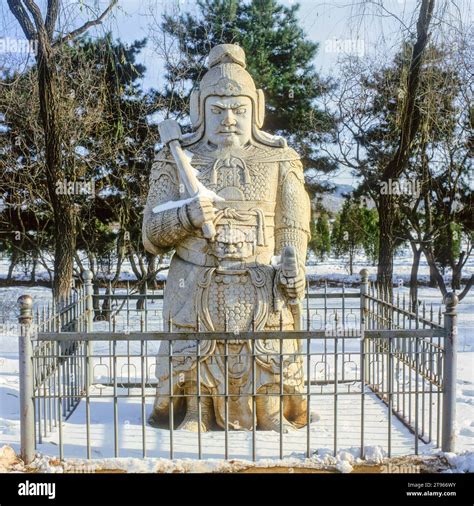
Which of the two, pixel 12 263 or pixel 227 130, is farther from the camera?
pixel 12 263

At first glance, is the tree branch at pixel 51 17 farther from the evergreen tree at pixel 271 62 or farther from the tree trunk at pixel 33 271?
the tree trunk at pixel 33 271

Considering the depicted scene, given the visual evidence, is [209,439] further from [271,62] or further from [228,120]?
[271,62]

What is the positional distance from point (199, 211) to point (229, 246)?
372 mm

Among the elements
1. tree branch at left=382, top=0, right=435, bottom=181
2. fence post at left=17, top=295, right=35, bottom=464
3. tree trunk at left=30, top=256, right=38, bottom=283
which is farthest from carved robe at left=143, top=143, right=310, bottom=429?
tree trunk at left=30, top=256, right=38, bottom=283

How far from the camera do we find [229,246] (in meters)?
4.39

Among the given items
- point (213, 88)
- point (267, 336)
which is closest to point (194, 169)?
point (213, 88)

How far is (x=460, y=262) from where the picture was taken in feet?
32.4

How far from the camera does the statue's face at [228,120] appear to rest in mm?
4488

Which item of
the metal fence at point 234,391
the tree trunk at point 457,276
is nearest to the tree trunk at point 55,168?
the metal fence at point 234,391

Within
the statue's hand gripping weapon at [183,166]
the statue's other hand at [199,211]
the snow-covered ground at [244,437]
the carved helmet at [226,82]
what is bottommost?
the snow-covered ground at [244,437]

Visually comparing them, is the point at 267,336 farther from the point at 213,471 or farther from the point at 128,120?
the point at 128,120

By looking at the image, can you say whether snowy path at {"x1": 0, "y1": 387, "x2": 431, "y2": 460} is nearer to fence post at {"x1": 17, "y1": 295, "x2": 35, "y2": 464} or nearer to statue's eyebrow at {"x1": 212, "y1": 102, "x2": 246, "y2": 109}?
fence post at {"x1": 17, "y1": 295, "x2": 35, "y2": 464}

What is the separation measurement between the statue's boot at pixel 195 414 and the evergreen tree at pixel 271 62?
5.67 metres

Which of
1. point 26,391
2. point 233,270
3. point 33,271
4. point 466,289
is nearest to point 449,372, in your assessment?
point 233,270
